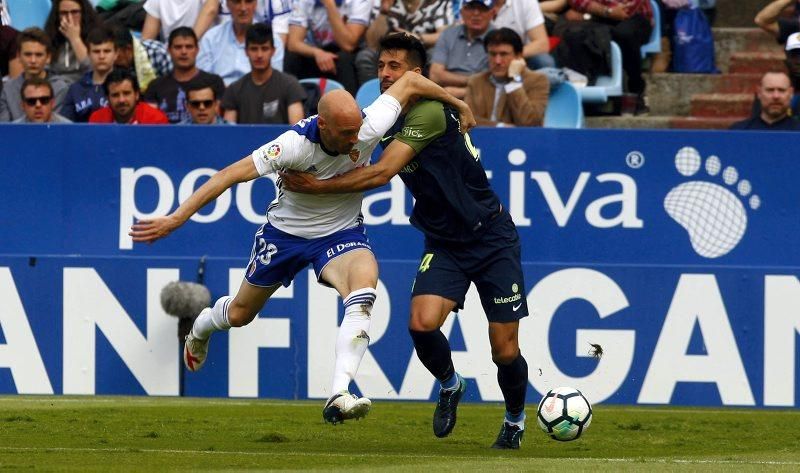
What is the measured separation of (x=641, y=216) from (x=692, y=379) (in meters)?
1.57

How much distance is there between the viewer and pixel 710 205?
12.8 metres

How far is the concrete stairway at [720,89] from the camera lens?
15703 millimetres

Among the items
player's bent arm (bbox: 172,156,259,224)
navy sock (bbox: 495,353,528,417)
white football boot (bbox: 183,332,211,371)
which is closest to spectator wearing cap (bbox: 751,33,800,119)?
navy sock (bbox: 495,353,528,417)

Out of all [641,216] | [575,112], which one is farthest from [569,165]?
[575,112]

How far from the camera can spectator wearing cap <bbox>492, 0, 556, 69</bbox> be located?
1460 centimetres

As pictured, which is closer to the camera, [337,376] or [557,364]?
[337,376]

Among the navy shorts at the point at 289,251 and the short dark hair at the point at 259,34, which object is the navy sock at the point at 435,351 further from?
the short dark hair at the point at 259,34

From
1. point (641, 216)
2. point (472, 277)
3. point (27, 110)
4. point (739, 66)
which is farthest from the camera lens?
point (739, 66)

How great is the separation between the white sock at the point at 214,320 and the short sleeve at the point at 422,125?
1581mm

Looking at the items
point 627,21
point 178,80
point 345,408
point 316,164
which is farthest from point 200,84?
point 345,408

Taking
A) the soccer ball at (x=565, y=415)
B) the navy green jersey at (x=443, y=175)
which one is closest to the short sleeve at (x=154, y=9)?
the navy green jersey at (x=443, y=175)

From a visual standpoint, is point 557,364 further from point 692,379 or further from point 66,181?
point 66,181

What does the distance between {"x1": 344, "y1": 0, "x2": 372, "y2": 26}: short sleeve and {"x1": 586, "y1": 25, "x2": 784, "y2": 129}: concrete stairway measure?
2983 mm

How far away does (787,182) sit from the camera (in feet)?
42.1
